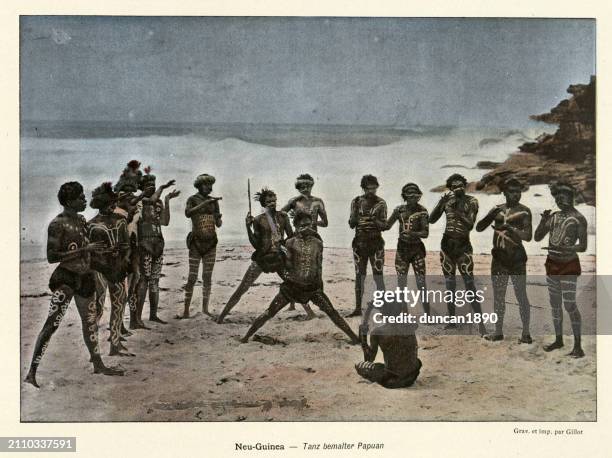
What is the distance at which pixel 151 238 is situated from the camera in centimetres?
909

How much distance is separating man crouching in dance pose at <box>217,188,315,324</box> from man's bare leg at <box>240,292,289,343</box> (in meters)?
0.32

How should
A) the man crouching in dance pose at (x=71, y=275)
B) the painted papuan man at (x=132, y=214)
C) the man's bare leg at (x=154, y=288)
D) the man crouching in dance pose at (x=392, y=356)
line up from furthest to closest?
the man's bare leg at (x=154, y=288)
the painted papuan man at (x=132, y=214)
the man crouching in dance pose at (x=392, y=356)
the man crouching in dance pose at (x=71, y=275)

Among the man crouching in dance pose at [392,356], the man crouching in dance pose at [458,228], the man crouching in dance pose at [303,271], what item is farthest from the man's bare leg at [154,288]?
the man crouching in dance pose at [458,228]

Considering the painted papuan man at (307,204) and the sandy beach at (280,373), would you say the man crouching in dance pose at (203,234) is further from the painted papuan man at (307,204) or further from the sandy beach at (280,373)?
the painted papuan man at (307,204)

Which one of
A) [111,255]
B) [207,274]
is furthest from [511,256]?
[111,255]

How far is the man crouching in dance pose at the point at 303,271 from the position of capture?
909cm

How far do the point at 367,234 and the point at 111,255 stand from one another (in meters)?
2.80

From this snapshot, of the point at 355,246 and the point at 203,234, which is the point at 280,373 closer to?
the point at 355,246

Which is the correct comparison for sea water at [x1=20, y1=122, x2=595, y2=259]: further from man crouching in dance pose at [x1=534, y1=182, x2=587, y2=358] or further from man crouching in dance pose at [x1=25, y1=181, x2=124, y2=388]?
man crouching in dance pose at [x1=25, y1=181, x2=124, y2=388]

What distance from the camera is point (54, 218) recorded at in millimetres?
8922

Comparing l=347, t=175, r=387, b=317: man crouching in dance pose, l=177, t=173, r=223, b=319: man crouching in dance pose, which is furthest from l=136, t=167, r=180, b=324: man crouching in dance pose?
l=347, t=175, r=387, b=317: man crouching in dance pose

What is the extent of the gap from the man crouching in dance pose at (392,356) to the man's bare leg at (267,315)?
0.94 m
